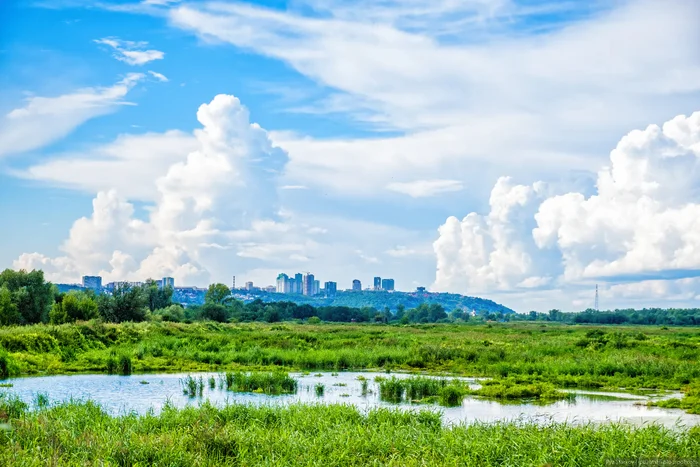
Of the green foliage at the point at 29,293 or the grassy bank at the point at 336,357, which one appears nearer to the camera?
the grassy bank at the point at 336,357

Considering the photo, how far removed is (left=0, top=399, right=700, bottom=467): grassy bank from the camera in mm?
14227

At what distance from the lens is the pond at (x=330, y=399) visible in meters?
22.3

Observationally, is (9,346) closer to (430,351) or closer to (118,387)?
(118,387)

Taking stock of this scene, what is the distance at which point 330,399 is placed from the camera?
26.0 metres

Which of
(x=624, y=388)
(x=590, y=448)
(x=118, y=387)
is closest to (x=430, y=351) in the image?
(x=624, y=388)

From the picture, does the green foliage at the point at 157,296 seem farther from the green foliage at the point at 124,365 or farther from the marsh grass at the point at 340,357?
the green foliage at the point at 124,365

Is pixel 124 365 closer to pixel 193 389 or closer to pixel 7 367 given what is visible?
pixel 7 367

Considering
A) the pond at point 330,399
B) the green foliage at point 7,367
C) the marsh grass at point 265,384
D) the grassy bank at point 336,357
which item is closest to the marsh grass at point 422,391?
the pond at point 330,399

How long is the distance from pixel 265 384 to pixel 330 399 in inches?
158

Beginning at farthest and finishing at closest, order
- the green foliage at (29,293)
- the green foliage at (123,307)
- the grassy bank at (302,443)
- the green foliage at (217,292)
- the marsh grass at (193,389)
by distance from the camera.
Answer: the green foliage at (217,292)
the green foliage at (123,307)
the green foliage at (29,293)
the marsh grass at (193,389)
the grassy bank at (302,443)

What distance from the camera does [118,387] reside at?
29.0 m

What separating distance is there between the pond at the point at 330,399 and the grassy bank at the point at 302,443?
2947 millimetres

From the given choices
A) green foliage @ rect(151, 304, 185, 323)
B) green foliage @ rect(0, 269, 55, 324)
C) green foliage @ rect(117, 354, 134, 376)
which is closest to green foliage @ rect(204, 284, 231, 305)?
green foliage @ rect(151, 304, 185, 323)

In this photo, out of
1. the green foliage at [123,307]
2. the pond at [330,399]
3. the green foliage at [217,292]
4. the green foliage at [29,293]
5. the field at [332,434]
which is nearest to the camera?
the field at [332,434]
